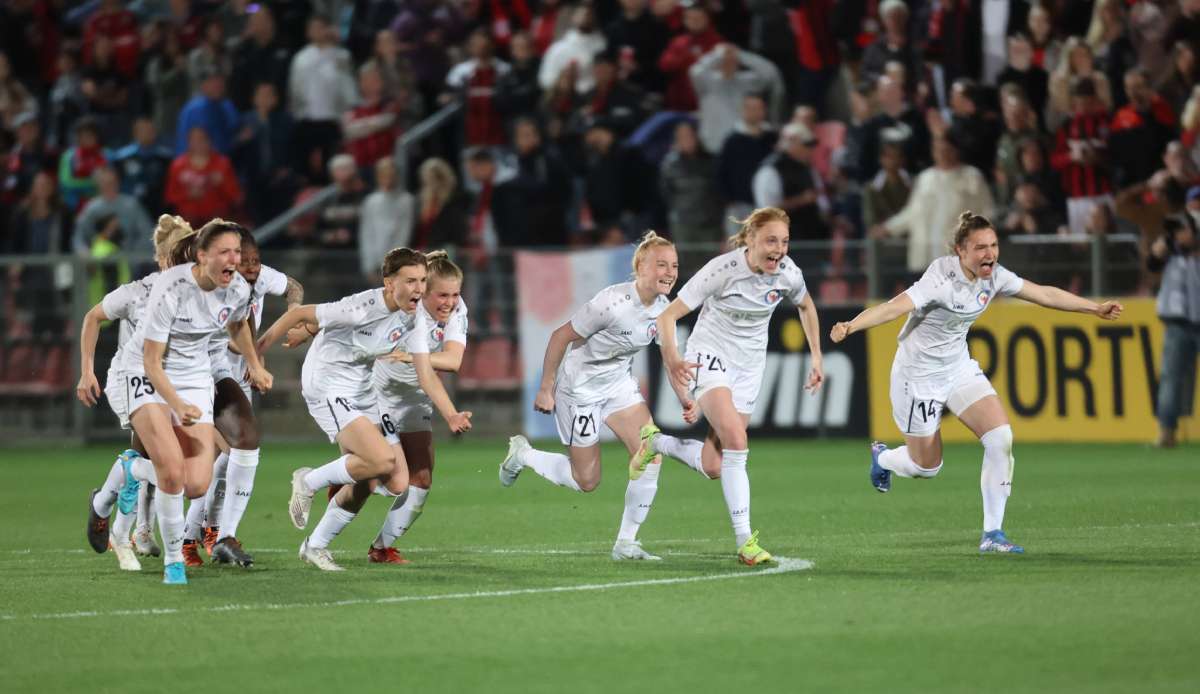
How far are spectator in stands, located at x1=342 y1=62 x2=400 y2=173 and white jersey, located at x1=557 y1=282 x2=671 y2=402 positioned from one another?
10.9 m

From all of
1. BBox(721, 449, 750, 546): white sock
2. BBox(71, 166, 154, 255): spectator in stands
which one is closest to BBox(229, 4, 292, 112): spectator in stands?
BBox(71, 166, 154, 255): spectator in stands

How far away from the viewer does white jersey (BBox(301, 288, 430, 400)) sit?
10.2 meters

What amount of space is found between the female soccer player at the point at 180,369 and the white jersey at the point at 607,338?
194cm

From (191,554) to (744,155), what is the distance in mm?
9814

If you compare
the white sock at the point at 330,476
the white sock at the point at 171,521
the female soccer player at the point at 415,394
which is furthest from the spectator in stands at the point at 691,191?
the white sock at the point at 171,521

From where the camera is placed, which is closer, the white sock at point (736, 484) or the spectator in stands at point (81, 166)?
the white sock at point (736, 484)

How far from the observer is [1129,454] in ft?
55.8

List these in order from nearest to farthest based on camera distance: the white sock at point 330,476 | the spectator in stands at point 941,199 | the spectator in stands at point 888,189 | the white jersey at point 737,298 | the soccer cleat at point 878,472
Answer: the white sock at point 330,476, the white jersey at point 737,298, the soccer cleat at point 878,472, the spectator in stands at point 941,199, the spectator in stands at point 888,189

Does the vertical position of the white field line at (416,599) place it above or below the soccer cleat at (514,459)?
below

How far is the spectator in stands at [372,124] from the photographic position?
21.2 m

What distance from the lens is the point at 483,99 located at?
2097 cm

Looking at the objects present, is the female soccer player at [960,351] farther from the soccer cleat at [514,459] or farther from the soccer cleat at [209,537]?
the soccer cleat at [209,537]

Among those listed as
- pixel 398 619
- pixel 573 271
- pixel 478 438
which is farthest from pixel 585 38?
pixel 398 619

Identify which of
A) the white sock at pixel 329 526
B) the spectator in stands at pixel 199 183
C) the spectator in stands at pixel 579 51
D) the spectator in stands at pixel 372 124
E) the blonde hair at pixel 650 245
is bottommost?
the white sock at pixel 329 526
